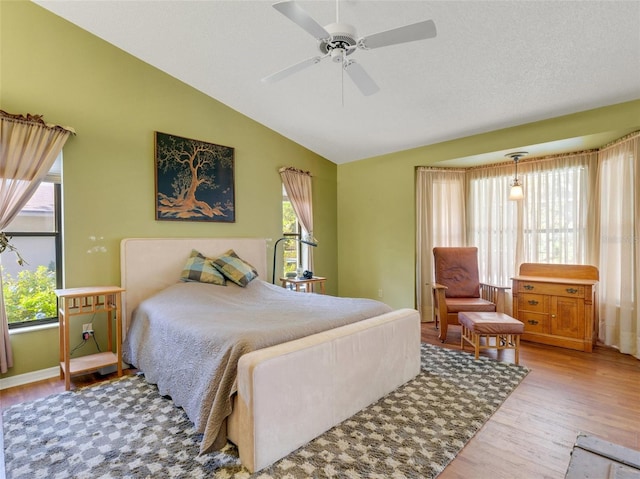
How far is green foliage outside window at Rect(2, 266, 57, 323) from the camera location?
9.41ft

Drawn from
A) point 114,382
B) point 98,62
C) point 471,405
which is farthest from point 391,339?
point 98,62

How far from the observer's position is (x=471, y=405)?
2396mm

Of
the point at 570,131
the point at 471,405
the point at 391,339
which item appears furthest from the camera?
the point at 570,131

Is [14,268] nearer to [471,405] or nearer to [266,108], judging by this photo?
[266,108]

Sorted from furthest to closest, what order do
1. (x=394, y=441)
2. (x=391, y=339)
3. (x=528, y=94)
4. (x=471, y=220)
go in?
(x=471, y=220), (x=528, y=94), (x=391, y=339), (x=394, y=441)

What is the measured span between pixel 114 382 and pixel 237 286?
1.39 meters

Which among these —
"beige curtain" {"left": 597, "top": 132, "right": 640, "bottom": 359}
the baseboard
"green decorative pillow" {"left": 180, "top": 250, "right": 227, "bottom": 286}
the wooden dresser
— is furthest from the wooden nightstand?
"beige curtain" {"left": 597, "top": 132, "right": 640, "bottom": 359}

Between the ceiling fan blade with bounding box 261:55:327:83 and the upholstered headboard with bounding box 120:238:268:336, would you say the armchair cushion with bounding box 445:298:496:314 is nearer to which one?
the upholstered headboard with bounding box 120:238:268:336

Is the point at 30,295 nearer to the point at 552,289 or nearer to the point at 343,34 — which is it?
the point at 343,34

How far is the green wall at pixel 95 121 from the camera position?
2832mm

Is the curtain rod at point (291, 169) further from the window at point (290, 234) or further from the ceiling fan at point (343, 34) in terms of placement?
the ceiling fan at point (343, 34)

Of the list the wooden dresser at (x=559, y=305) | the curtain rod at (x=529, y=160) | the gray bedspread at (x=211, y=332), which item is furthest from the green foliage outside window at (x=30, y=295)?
the wooden dresser at (x=559, y=305)

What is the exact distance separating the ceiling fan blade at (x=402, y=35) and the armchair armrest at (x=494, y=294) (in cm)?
329

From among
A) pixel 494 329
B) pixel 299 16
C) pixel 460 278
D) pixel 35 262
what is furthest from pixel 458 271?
pixel 35 262
